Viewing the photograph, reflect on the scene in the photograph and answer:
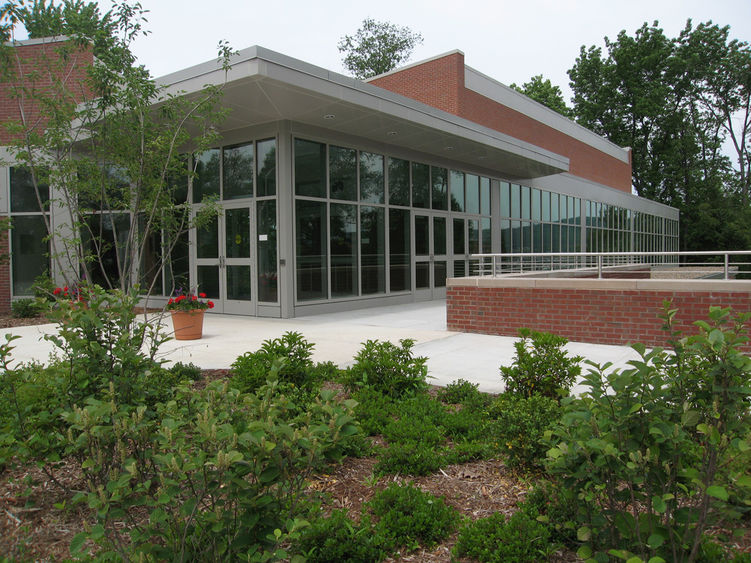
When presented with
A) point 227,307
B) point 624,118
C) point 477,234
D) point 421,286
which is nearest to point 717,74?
point 624,118

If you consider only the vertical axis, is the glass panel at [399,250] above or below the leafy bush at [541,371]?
above

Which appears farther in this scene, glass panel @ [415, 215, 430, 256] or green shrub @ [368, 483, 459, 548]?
glass panel @ [415, 215, 430, 256]

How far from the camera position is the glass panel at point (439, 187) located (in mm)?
17219

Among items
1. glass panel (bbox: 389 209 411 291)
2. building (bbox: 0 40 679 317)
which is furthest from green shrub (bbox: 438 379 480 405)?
Result: glass panel (bbox: 389 209 411 291)

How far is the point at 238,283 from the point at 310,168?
10.9ft

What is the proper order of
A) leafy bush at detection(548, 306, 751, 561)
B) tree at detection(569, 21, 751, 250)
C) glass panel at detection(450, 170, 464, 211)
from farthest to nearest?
tree at detection(569, 21, 751, 250) < glass panel at detection(450, 170, 464, 211) < leafy bush at detection(548, 306, 751, 561)

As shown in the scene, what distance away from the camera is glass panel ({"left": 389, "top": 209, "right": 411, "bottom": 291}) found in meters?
15.6

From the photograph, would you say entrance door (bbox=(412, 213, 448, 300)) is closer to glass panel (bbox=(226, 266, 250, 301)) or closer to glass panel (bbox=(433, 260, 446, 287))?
glass panel (bbox=(433, 260, 446, 287))

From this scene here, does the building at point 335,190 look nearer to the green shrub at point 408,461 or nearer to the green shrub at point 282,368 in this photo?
the green shrub at point 282,368

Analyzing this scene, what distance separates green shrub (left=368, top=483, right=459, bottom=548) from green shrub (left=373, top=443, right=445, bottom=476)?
1.48 feet

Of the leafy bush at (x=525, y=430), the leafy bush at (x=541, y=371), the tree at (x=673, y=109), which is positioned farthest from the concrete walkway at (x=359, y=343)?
the tree at (x=673, y=109)

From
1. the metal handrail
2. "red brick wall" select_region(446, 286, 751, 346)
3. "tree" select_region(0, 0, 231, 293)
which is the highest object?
"tree" select_region(0, 0, 231, 293)

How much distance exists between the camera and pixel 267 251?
12.9m

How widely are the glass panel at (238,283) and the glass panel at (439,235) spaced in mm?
6397
